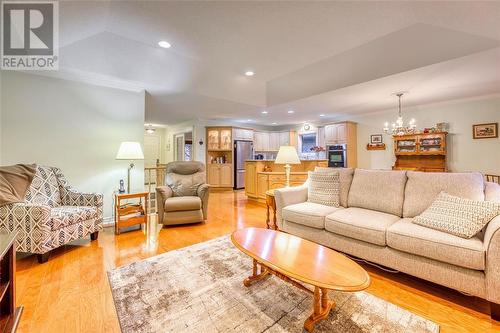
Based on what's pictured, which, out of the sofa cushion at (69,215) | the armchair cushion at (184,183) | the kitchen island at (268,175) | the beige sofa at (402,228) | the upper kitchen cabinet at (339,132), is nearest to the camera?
the beige sofa at (402,228)

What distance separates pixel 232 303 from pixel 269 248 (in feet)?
1.62

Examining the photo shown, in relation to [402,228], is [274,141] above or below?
above

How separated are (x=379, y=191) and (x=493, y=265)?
1.17 meters

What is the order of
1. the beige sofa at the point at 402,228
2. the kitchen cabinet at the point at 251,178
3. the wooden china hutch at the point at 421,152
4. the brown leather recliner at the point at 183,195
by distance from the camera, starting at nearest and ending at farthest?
the beige sofa at the point at 402,228, the brown leather recliner at the point at 183,195, the wooden china hutch at the point at 421,152, the kitchen cabinet at the point at 251,178

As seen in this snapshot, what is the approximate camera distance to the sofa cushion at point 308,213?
2469 millimetres

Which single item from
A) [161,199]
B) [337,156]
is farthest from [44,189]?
[337,156]

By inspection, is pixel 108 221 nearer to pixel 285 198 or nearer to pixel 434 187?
pixel 285 198

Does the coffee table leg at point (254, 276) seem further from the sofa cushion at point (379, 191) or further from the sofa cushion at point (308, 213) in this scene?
the sofa cushion at point (379, 191)

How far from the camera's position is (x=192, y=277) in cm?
198

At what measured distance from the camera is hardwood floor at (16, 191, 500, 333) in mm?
1456

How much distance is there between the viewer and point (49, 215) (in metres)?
2.28

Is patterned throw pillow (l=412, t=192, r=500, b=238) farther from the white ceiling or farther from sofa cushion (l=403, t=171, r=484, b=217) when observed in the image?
the white ceiling

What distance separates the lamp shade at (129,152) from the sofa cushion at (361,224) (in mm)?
2850

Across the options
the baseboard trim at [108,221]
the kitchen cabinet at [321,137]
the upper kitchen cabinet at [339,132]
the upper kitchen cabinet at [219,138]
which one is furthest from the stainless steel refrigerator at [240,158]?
the baseboard trim at [108,221]
